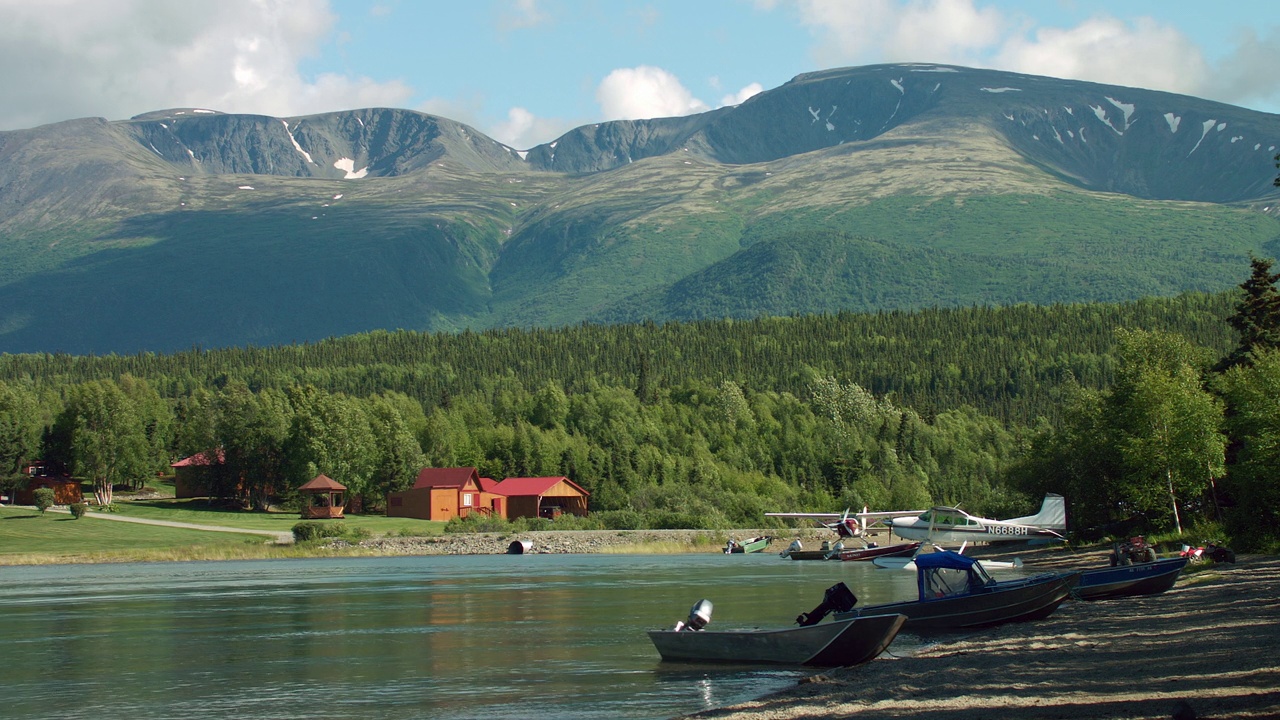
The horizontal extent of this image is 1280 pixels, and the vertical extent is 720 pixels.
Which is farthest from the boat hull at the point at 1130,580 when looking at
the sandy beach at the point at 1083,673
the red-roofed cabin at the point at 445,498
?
the red-roofed cabin at the point at 445,498

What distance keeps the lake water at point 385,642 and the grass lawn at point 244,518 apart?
34715 mm

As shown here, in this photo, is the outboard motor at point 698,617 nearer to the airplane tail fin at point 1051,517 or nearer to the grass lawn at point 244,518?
the airplane tail fin at point 1051,517

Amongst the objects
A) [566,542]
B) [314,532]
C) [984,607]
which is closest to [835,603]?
[984,607]

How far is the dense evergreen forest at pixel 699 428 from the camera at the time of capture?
81.0 m

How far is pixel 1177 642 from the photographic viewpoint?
2966 centimetres

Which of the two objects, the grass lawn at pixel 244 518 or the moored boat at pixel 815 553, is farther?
the grass lawn at pixel 244 518

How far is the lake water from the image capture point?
2852 centimetres

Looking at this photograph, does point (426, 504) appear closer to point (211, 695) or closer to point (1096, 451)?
point (1096, 451)

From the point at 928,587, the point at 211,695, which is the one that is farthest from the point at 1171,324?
the point at 211,695

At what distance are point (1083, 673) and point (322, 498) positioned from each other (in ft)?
344

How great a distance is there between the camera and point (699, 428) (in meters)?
149

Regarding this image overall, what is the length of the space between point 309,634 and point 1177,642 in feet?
89.1

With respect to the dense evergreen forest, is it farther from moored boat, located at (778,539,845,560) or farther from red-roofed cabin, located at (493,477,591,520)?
moored boat, located at (778,539,845,560)

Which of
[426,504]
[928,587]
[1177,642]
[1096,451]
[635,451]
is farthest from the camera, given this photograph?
[635,451]
